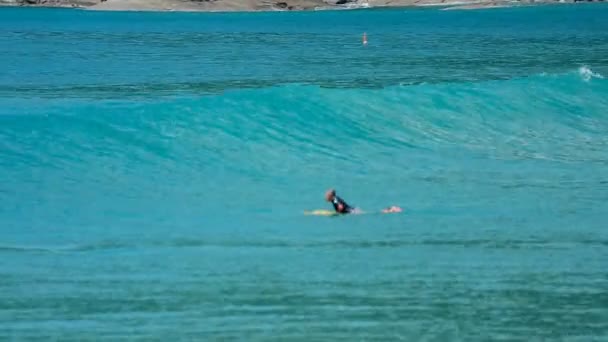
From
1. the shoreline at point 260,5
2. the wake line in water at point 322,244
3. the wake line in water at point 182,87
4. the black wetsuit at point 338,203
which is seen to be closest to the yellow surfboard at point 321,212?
the black wetsuit at point 338,203

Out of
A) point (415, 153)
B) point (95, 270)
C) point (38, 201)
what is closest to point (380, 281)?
point (95, 270)

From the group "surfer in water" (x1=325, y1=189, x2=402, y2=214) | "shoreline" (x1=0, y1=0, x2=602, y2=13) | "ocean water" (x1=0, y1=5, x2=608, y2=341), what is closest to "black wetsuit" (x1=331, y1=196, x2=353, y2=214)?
"surfer in water" (x1=325, y1=189, x2=402, y2=214)

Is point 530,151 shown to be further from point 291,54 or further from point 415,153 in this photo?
point 291,54

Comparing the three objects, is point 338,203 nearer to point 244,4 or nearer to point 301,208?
point 301,208

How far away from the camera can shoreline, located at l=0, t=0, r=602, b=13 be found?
121938 mm

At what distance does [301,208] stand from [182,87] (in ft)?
59.3

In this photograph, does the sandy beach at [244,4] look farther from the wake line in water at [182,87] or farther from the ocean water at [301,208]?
the wake line in water at [182,87]

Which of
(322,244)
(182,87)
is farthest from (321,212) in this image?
(182,87)

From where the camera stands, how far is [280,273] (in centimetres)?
1319

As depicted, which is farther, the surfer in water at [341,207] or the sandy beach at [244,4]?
the sandy beach at [244,4]

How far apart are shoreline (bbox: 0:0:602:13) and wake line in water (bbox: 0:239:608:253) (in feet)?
350

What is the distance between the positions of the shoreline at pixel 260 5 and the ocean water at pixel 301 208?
84.1 m

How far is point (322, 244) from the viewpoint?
1479cm

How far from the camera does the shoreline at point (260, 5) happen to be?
12194 centimetres
